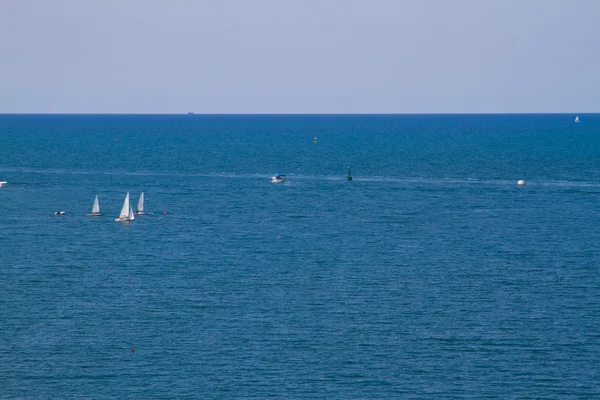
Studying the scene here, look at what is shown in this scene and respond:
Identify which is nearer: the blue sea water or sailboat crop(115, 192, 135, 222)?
the blue sea water

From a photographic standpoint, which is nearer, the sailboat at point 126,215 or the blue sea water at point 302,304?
the blue sea water at point 302,304

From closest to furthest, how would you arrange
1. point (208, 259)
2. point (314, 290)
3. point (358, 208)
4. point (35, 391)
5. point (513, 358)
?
1. point (35, 391)
2. point (513, 358)
3. point (314, 290)
4. point (208, 259)
5. point (358, 208)

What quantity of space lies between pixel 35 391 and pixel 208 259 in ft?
160

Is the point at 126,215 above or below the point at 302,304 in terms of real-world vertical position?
above

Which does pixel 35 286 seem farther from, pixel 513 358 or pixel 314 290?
pixel 513 358

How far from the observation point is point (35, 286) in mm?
108812

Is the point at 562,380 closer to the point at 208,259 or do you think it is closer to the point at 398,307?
the point at 398,307

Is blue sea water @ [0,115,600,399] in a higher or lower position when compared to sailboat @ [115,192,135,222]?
lower

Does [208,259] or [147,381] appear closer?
[147,381]

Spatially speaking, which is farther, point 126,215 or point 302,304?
point 126,215

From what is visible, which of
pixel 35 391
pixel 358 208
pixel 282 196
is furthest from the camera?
pixel 282 196

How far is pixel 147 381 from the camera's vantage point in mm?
80000

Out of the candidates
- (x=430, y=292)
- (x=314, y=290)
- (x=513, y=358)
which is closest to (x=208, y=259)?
(x=314, y=290)

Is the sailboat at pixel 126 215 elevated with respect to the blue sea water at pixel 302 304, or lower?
elevated
